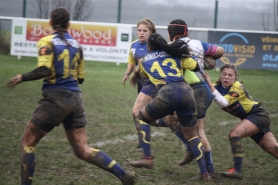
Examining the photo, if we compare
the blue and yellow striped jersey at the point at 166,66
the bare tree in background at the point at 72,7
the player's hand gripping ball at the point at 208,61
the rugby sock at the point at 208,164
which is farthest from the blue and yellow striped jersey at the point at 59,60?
the bare tree in background at the point at 72,7

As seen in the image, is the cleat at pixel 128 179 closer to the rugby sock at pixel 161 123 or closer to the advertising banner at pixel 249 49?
the rugby sock at pixel 161 123

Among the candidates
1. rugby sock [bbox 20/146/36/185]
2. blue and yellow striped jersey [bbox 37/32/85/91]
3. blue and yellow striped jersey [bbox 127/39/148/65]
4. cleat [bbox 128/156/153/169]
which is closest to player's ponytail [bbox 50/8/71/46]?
blue and yellow striped jersey [bbox 37/32/85/91]

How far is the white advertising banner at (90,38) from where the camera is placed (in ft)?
67.4

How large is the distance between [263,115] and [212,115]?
4.85 metres

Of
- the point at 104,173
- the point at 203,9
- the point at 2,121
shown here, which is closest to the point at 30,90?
the point at 2,121

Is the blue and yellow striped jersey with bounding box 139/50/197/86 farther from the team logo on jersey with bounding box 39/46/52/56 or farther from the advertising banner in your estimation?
the advertising banner

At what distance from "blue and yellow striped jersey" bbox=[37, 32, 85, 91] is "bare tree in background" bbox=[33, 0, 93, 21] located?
19.5m

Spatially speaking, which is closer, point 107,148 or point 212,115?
point 107,148

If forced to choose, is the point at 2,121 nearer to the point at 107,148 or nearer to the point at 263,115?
the point at 107,148

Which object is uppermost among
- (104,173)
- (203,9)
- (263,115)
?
(203,9)

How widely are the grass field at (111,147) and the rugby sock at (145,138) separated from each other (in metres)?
0.28

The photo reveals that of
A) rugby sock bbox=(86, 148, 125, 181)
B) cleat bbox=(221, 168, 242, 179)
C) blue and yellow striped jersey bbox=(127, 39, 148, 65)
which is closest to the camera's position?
rugby sock bbox=(86, 148, 125, 181)

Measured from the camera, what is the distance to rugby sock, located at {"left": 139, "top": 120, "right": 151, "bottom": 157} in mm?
5966

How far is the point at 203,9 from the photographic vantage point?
24.3 meters
